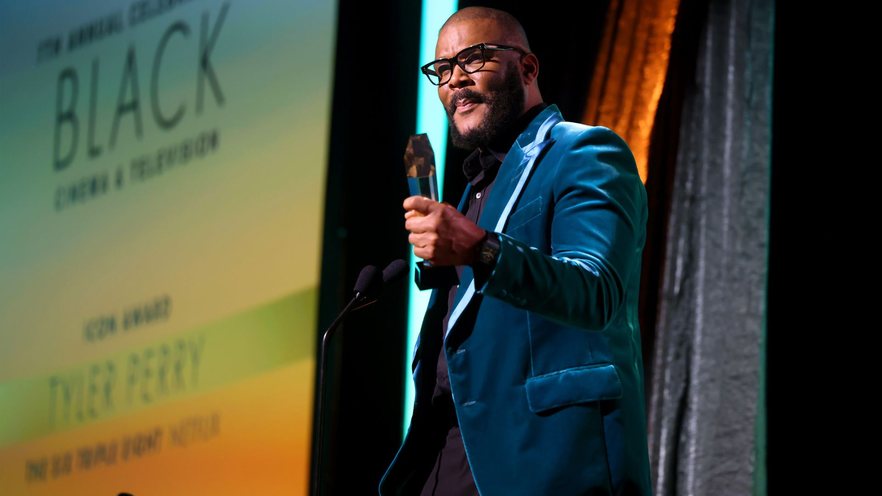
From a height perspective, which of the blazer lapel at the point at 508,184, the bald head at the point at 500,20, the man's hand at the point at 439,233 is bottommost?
the man's hand at the point at 439,233

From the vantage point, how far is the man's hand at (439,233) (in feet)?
4.75

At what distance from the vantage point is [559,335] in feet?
5.33

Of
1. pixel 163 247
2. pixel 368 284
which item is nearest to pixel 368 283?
pixel 368 284

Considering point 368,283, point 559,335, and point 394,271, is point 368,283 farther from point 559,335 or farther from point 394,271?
point 559,335

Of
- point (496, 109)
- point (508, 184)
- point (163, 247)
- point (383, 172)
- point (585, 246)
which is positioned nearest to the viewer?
point (585, 246)

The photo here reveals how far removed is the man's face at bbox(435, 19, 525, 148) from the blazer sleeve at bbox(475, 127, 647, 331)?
0.84ft

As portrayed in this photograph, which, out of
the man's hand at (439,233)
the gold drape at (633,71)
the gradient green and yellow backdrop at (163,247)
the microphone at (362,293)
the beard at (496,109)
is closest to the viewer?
the man's hand at (439,233)

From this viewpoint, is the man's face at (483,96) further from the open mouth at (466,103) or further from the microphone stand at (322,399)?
the microphone stand at (322,399)

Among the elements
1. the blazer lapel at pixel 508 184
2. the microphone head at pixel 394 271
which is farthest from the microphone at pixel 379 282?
the blazer lapel at pixel 508 184

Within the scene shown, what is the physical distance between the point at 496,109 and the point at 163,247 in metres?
1.86

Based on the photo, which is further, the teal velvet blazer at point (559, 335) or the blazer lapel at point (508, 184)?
the blazer lapel at point (508, 184)

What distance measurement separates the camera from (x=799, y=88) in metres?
2.91

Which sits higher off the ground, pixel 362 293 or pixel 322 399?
pixel 362 293

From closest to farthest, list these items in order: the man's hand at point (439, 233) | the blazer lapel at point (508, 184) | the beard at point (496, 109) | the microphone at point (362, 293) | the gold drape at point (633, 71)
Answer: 1. the man's hand at point (439, 233)
2. the blazer lapel at point (508, 184)
3. the microphone at point (362, 293)
4. the beard at point (496, 109)
5. the gold drape at point (633, 71)
